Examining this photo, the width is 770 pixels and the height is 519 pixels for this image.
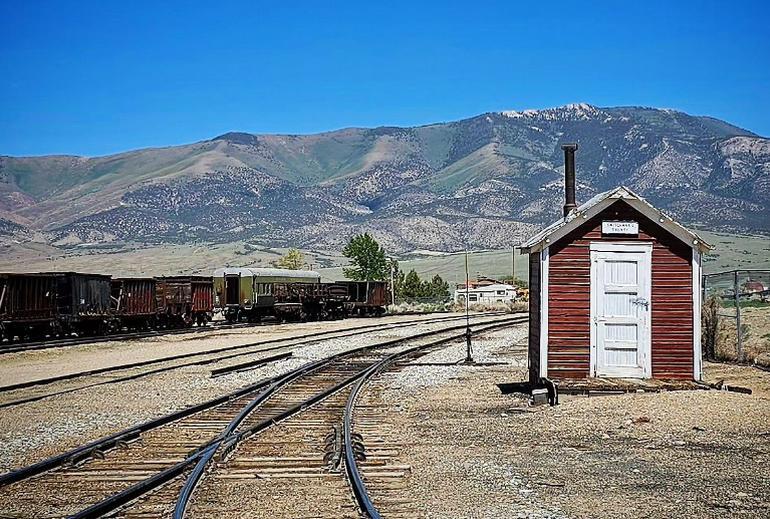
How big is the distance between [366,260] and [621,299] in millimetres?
84468

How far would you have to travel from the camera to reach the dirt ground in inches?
352

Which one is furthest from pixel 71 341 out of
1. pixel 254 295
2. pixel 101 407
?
Result: pixel 101 407

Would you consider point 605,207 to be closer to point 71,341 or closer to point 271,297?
point 71,341

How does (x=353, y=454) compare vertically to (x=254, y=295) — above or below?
below

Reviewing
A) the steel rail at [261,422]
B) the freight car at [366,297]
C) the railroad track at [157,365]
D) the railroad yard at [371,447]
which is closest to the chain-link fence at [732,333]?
the railroad yard at [371,447]

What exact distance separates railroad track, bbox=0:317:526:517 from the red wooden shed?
413 centimetres

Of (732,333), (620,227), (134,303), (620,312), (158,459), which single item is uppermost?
(620,227)

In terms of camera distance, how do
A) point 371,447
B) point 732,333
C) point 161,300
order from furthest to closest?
point 161,300, point 732,333, point 371,447

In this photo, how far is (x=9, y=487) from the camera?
9.83 metres

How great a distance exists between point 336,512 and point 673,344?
9.88 meters

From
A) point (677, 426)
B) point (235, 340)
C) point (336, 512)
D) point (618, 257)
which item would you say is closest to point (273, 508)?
point (336, 512)

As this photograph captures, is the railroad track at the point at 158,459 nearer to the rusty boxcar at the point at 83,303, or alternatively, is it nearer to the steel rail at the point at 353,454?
the steel rail at the point at 353,454

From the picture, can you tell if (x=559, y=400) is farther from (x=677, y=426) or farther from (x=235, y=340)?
(x=235, y=340)

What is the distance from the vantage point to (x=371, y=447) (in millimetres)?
11945
